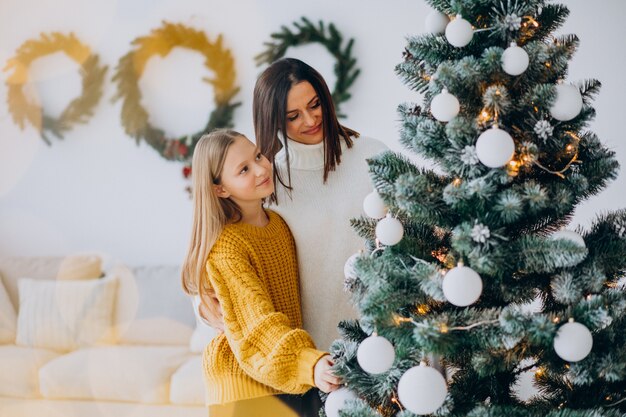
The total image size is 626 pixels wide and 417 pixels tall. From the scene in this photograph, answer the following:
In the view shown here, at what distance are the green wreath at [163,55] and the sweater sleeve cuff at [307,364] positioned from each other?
2.36 meters

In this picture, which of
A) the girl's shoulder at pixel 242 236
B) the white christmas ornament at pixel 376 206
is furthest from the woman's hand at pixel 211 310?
the white christmas ornament at pixel 376 206

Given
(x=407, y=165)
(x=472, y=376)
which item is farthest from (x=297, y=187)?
(x=472, y=376)

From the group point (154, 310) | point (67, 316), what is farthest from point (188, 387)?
point (67, 316)

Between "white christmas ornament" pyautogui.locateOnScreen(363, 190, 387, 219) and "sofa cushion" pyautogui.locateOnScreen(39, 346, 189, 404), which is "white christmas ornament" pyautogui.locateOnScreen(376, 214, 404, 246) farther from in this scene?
"sofa cushion" pyautogui.locateOnScreen(39, 346, 189, 404)

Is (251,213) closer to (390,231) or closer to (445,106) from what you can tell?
(390,231)

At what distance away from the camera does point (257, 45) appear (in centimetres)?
325

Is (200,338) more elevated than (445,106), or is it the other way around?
(445,106)

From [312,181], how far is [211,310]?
426 millimetres

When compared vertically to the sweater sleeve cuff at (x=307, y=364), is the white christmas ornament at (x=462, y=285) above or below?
above

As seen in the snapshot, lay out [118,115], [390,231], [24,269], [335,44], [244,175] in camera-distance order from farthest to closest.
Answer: [118,115] → [24,269] → [335,44] → [244,175] → [390,231]

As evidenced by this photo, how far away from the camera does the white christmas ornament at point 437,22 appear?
3.32ft

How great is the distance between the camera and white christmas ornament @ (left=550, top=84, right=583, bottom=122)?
92 cm

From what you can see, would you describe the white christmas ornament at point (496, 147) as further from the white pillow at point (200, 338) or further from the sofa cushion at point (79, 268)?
the sofa cushion at point (79, 268)

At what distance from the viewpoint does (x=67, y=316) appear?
3.12 meters
